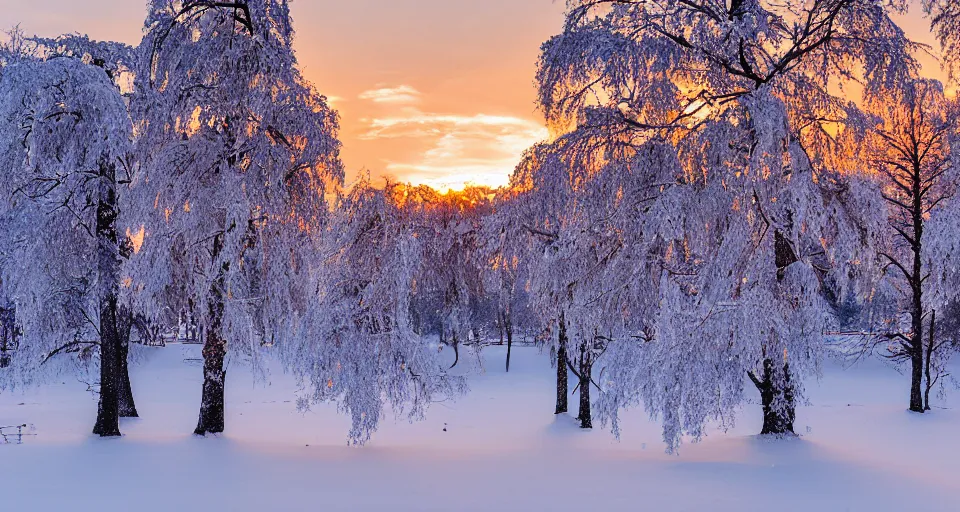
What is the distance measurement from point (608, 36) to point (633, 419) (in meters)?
10.1

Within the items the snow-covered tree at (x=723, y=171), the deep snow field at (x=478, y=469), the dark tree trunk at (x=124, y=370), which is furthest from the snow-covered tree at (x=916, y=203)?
the dark tree trunk at (x=124, y=370)

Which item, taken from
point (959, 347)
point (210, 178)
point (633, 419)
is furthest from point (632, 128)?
point (959, 347)

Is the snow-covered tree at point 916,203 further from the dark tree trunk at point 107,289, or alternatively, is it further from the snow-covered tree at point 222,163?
the dark tree trunk at point 107,289

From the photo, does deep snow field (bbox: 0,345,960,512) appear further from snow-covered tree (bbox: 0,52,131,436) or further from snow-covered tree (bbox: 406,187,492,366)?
snow-covered tree (bbox: 406,187,492,366)

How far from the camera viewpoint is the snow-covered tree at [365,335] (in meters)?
11.2

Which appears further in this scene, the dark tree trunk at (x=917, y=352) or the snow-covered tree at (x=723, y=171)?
the dark tree trunk at (x=917, y=352)

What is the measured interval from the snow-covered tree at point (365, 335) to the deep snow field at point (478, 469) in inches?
33.1

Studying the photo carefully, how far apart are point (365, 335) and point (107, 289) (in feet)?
13.8

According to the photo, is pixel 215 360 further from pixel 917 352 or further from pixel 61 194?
pixel 917 352

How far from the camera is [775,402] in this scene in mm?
10281

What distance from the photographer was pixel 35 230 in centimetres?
1168

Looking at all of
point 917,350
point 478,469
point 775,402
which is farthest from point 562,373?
point 478,469

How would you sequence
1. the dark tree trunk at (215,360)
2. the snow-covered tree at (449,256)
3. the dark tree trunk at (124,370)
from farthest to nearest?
the snow-covered tree at (449,256), the dark tree trunk at (124,370), the dark tree trunk at (215,360)

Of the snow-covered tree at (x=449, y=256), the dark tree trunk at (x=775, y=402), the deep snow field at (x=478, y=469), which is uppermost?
the snow-covered tree at (x=449, y=256)
